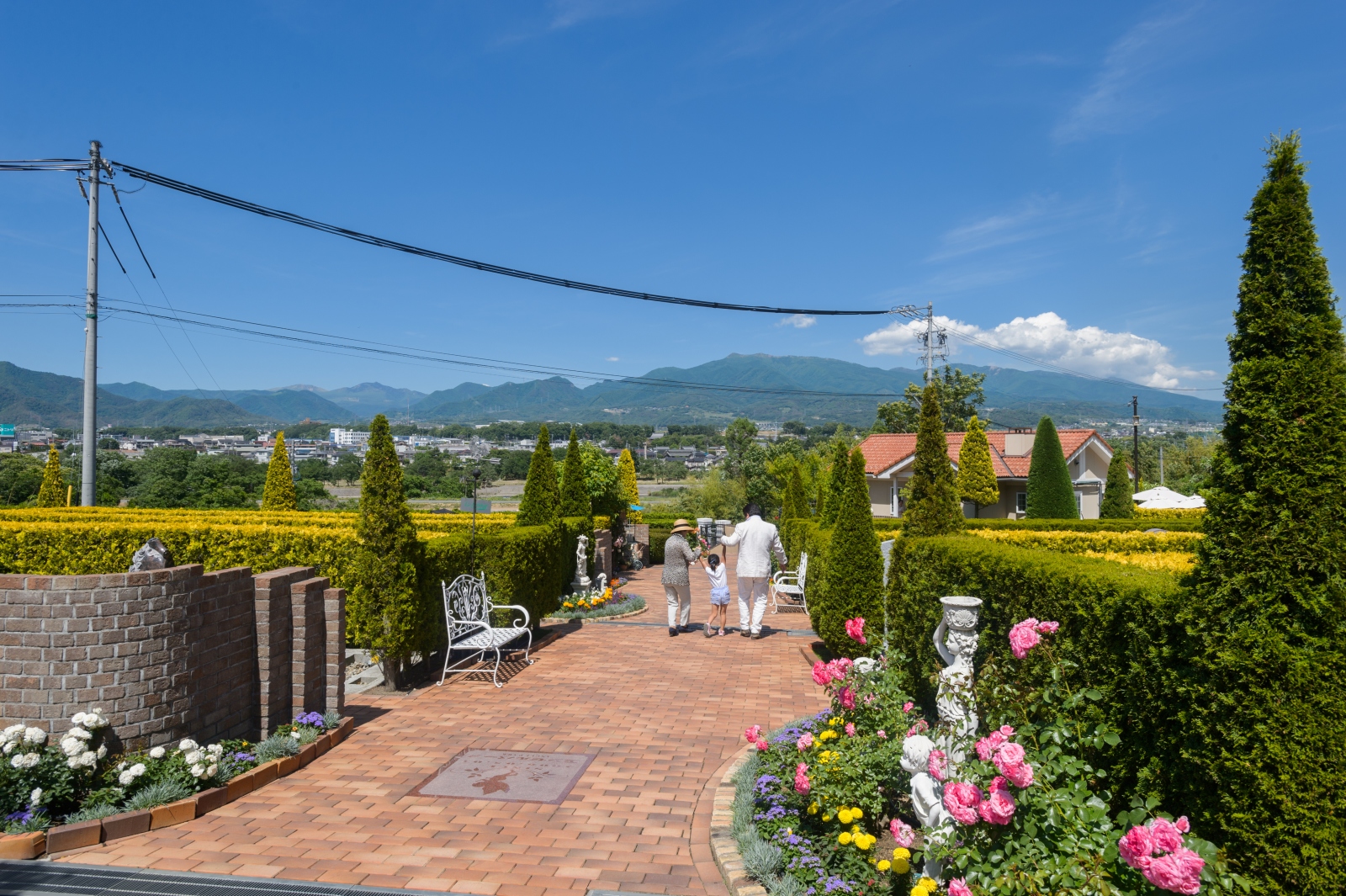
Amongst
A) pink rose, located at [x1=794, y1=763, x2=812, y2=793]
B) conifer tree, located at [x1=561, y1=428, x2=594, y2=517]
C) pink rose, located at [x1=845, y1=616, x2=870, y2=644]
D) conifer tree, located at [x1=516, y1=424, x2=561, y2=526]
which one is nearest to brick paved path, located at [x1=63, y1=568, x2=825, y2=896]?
pink rose, located at [x1=794, y1=763, x2=812, y2=793]

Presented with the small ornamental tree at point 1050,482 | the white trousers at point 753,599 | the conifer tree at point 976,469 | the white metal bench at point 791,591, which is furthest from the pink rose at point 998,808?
the conifer tree at point 976,469

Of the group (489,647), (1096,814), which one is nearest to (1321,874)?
(1096,814)

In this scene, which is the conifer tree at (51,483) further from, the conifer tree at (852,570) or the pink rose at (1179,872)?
the pink rose at (1179,872)

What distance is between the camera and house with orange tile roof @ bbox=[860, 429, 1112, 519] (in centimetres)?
3206

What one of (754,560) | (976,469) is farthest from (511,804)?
(976,469)

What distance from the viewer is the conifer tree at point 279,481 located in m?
18.2

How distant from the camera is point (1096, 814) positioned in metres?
2.65

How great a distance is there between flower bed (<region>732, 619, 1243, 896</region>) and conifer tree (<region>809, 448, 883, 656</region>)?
A: 3.06 metres

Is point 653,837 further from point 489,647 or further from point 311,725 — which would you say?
point 489,647

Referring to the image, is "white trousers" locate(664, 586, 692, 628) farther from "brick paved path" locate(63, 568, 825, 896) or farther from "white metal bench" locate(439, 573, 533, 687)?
"brick paved path" locate(63, 568, 825, 896)

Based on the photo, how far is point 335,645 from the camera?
6.09 meters

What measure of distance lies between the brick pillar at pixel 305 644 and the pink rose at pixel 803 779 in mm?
3966

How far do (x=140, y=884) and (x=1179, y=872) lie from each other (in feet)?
14.5

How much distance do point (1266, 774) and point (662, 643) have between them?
8.03 metres
